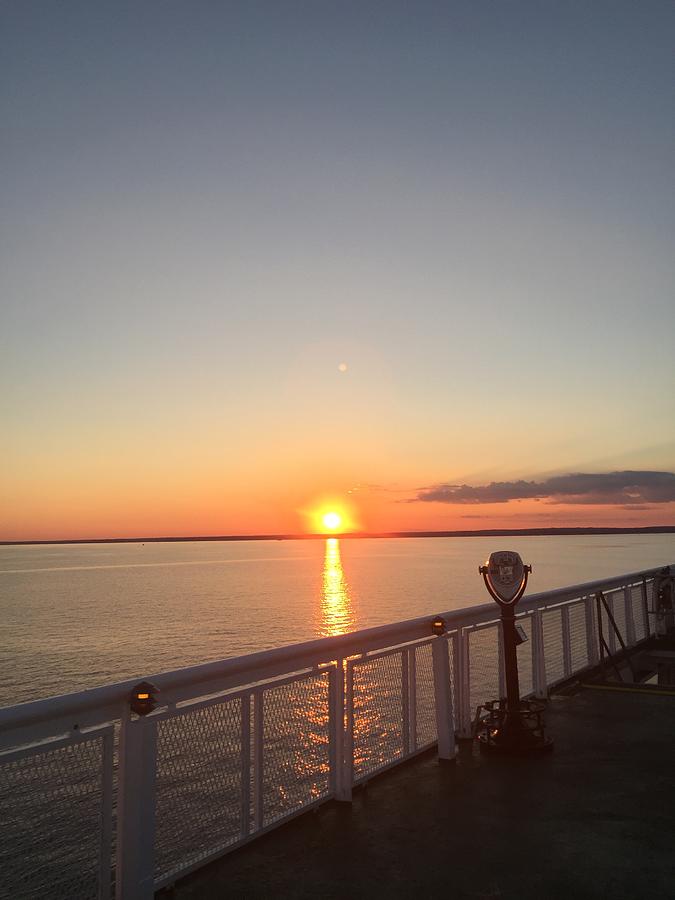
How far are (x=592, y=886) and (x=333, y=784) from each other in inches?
70.6

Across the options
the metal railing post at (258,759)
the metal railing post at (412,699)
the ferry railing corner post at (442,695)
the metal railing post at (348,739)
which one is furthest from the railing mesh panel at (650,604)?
the metal railing post at (258,759)

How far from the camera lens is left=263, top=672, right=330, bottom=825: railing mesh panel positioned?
14.4 ft

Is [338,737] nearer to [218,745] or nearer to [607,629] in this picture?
[218,745]

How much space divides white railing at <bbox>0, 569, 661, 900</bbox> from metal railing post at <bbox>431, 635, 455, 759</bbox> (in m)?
0.01

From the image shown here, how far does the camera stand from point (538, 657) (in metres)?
7.90

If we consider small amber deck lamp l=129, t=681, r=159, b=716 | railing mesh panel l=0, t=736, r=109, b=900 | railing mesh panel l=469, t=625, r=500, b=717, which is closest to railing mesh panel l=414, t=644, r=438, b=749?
railing mesh panel l=469, t=625, r=500, b=717

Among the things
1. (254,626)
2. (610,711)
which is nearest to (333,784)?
(610,711)

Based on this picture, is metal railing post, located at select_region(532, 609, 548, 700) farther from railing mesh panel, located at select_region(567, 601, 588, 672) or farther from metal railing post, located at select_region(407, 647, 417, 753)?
metal railing post, located at select_region(407, 647, 417, 753)

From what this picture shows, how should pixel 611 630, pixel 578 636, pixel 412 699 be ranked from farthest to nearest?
pixel 611 630 < pixel 578 636 < pixel 412 699

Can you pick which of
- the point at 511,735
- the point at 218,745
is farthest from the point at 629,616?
the point at 218,745

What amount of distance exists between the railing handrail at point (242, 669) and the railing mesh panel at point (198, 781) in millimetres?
182

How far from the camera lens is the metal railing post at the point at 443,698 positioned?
5.88 m

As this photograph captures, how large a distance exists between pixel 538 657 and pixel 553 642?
2.01 ft

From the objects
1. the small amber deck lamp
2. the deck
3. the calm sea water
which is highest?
the small amber deck lamp
